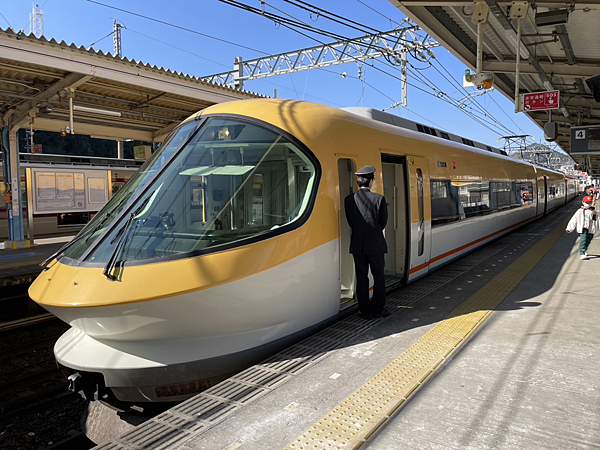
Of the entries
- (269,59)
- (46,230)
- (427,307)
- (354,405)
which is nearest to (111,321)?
(354,405)

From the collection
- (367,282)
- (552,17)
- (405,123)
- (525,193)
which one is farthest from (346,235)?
(525,193)

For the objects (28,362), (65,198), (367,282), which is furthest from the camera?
(65,198)

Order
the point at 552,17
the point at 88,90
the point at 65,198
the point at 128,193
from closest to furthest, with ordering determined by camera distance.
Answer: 1. the point at 128,193
2. the point at 552,17
3. the point at 88,90
4. the point at 65,198

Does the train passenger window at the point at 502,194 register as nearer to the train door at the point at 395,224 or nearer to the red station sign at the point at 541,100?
the red station sign at the point at 541,100

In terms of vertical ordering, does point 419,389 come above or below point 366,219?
below

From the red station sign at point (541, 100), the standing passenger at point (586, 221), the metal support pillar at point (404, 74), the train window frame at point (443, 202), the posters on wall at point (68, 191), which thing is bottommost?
the standing passenger at point (586, 221)

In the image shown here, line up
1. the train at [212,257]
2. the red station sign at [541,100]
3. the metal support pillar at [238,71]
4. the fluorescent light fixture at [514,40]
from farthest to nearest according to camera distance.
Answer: the metal support pillar at [238,71] < the red station sign at [541,100] < the fluorescent light fixture at [514,40] < the train at [212,257]

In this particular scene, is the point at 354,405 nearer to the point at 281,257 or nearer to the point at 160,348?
the point at 281,257

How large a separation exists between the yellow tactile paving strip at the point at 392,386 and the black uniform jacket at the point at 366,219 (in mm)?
1031

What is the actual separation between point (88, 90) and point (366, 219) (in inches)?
317

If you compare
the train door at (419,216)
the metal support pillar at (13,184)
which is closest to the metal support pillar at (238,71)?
the metal support pillar at (13,184)

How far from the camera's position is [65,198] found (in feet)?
49.4

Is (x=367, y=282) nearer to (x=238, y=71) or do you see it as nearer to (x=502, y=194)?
(x=502, y=194)

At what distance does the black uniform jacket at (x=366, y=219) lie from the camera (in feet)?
15.2
